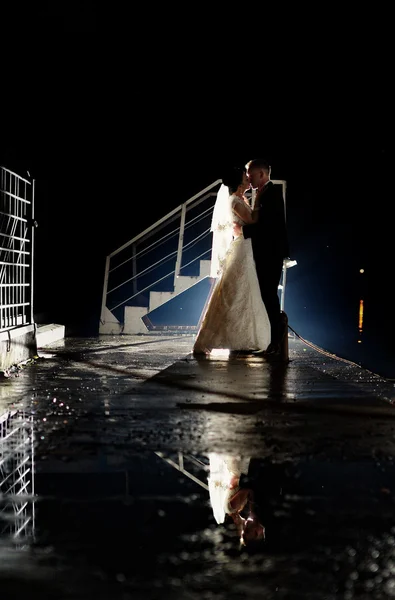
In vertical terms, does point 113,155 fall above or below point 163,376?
above

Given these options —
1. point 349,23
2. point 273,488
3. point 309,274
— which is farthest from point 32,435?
point 309,274

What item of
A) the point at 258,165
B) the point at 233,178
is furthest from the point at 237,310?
the point at 258,165

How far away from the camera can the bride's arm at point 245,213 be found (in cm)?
935

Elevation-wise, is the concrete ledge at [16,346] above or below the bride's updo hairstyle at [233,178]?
below

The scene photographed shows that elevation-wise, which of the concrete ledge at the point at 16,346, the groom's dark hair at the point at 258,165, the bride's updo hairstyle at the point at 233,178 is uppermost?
the groom's dark hair at the point at 258,165

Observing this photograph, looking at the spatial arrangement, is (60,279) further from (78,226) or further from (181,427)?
(181,427)

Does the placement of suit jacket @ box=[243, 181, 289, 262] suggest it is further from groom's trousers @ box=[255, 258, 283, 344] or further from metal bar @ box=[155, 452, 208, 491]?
metal bar @ box=[155, 452, 208, 491]

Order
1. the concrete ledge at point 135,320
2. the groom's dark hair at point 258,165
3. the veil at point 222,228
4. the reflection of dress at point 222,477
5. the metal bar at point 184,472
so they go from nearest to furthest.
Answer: the reflection of dress at point 222,477 → the metal bar at point 184,472 → the groom's dark hair at point 258,165 → the veil at point 222,228 → the concrete ledge at point 135,320

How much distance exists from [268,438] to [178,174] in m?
17.4

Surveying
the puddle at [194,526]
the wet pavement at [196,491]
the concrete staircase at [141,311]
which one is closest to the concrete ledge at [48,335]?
the concrete staircase at [141,311]

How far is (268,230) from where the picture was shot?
931cm

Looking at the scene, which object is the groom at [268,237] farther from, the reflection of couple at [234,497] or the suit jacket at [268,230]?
the reflection of couple at [234,497]

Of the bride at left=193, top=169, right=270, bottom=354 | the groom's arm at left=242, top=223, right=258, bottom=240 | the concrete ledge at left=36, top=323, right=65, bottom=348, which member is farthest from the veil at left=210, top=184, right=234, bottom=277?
the concrete ledge at left=36, top=323, right=65, bottom=348

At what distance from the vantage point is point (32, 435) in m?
4.39
